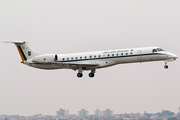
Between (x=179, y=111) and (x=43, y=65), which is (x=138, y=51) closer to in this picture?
(x=43, y=65)

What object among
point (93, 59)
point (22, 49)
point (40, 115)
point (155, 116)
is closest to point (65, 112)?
point (40, 115)

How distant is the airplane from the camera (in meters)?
55.1

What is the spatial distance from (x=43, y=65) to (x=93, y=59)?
8.83 meters

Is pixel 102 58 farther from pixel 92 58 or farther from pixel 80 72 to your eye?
pixel 80 72

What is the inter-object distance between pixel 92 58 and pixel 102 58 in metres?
1.63

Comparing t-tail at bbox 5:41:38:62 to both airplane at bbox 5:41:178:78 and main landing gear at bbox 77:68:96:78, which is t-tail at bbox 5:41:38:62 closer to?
airplane at bbox 5:41:178:78

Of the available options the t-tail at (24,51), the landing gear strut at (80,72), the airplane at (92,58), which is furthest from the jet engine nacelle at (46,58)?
the landing gear strut at (80,72)

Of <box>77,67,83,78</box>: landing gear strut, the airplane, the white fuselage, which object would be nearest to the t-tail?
the airplane

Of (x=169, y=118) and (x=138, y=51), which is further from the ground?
(x=138, y=51)

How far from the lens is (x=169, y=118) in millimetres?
87188

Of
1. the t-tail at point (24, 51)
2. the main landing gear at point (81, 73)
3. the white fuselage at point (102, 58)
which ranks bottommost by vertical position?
the main landing gear at point (81, 73)

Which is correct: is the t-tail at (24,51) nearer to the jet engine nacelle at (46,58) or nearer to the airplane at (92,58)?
the airplane at (92,58)

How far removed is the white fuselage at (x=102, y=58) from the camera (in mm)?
55094

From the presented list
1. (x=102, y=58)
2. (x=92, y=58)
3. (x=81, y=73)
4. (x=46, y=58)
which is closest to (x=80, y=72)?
(x=81, y=73)
